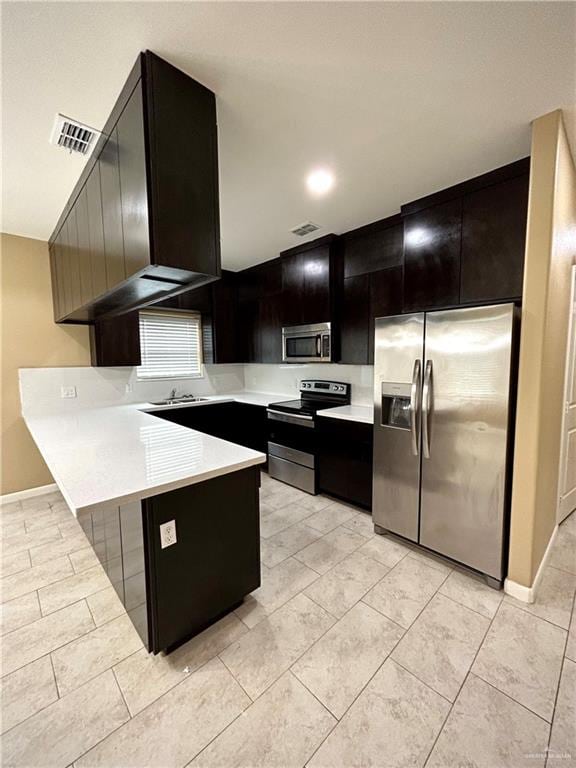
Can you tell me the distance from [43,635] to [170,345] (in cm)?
324

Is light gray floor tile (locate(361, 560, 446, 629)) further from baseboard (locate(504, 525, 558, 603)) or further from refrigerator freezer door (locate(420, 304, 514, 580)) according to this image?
baseboard (locate(504, 525, 558, 603))

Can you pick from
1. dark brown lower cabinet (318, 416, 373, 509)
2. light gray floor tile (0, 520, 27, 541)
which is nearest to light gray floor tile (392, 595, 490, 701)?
dark brown lower cabinet (318, 416, 373, 509)

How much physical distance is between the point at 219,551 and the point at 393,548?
4.78ft

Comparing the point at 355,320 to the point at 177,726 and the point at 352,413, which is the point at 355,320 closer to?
the point at 352,413

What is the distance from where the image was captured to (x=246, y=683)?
4.61ft

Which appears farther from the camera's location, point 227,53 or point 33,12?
point 227,53

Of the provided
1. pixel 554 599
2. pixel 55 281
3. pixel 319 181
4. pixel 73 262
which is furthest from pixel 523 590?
pixel 55 281

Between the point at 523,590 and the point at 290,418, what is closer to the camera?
the point at 523,590

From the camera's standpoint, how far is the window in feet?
13.5

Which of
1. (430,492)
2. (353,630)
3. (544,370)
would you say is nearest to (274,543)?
(353,630)

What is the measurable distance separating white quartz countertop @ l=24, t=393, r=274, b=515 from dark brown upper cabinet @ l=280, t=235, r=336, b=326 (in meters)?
1.88

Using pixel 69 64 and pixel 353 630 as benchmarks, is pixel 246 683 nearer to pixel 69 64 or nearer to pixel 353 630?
pixel 353 630

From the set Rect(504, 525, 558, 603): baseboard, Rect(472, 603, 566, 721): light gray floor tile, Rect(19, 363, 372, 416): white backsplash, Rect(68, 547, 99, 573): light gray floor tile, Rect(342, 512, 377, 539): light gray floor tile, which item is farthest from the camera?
Rect(19, 363, 372, 416): white backsplash

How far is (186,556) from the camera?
1529 mm
